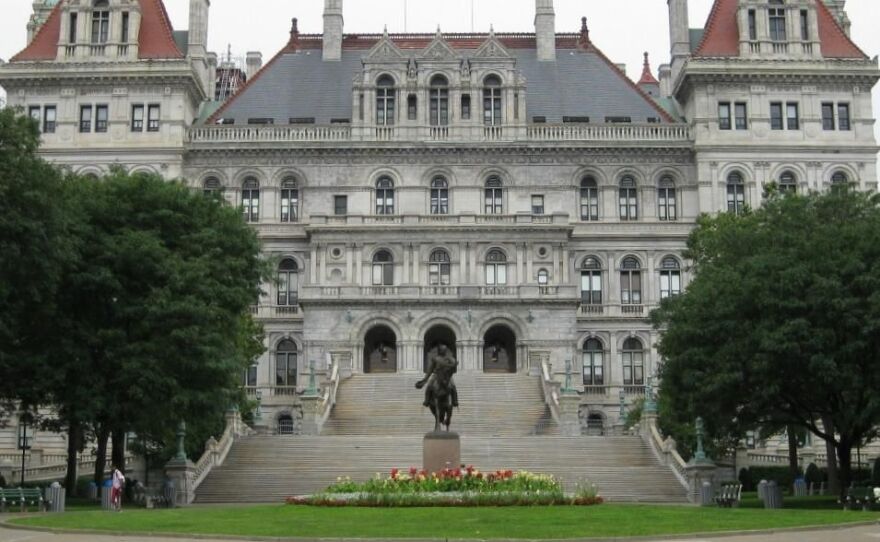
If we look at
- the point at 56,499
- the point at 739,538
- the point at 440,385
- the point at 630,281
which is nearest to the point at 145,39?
the point at 630,281

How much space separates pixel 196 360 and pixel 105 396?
10.4ft

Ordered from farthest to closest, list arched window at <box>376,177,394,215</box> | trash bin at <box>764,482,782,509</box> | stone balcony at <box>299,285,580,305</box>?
1. arched window at <box>376,177,394,215</box>
2. stone balcony at <box>299,285,580,305</box>
3. trash bin at <box>764,482,782,509</box>

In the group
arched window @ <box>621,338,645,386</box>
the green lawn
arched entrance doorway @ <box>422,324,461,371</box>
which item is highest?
arched entrance doorway @ <box>422,324,461,371</box>

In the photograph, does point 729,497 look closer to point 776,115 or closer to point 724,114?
point 724,114

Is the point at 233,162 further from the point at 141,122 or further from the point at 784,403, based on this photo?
the point at 784,403

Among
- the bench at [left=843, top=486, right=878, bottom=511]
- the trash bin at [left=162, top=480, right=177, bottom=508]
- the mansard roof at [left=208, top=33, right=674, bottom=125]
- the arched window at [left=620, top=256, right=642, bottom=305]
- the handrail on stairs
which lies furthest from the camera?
the mansard roof at [left=208, top=33, right=674, bottom=125]

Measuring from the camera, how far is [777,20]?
73562 mm

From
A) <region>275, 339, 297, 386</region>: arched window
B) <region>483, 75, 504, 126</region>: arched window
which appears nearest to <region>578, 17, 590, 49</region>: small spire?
<region>483, 75, 504, 126</region>: arched window

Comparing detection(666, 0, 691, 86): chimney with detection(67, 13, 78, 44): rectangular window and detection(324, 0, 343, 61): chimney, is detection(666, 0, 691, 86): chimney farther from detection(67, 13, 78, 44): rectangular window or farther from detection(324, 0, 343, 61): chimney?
detection(67, 13, 78, 44): rectangular window

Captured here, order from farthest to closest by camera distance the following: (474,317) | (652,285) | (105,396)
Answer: (652,285) < (474,317) < (105,396)

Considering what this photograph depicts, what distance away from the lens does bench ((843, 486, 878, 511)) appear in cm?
3350

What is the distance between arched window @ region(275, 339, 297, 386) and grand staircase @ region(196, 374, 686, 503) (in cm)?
1060

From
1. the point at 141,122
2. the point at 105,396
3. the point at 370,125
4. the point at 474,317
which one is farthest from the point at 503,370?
the point at 105,396

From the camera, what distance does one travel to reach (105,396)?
4147cm
